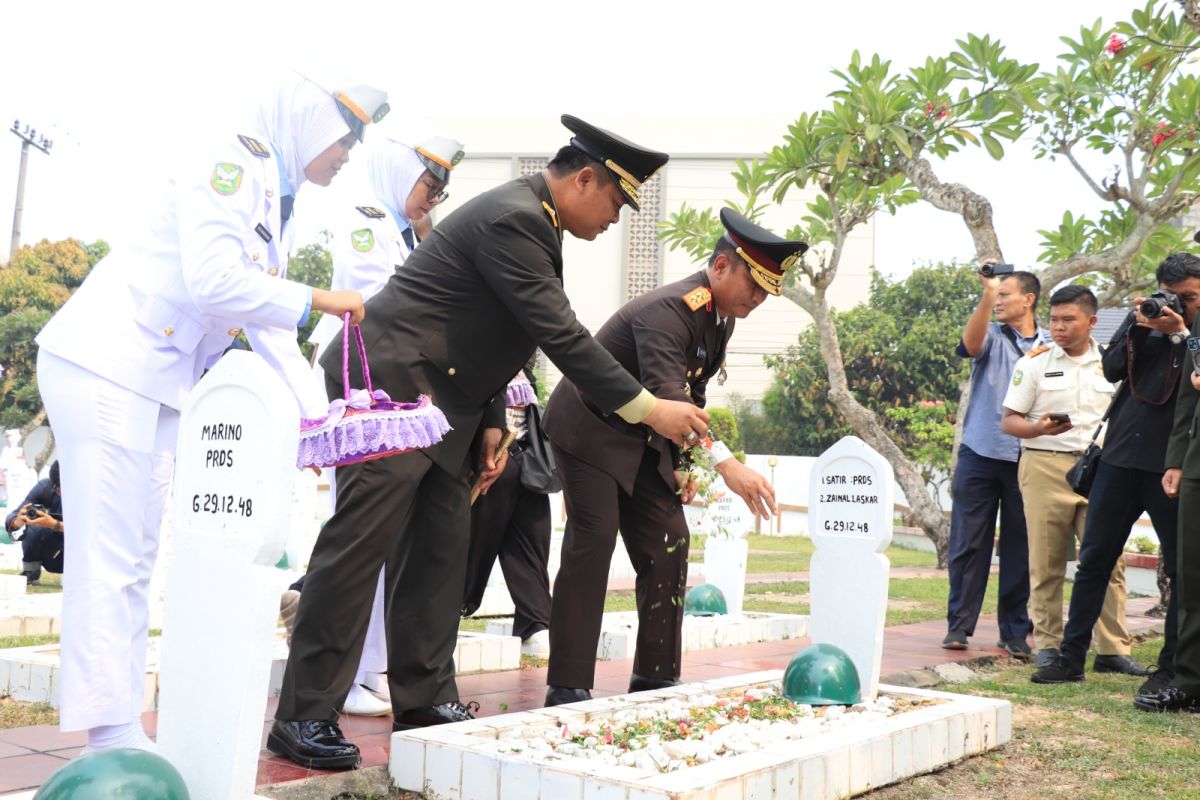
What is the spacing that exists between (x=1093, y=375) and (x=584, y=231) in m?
3.72

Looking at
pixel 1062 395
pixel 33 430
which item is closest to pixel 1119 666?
pixel 1062 395

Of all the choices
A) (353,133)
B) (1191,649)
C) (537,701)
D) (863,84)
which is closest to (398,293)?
(353,133)

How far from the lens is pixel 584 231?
12.4ft

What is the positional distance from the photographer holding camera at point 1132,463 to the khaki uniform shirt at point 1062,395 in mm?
502

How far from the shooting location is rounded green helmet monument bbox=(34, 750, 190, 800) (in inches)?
81.4

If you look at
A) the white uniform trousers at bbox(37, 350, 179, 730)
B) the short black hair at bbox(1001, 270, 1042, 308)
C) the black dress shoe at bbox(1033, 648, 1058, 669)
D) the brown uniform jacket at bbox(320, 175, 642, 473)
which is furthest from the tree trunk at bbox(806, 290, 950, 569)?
the white uniform trousers at bbox(37, 350, 179, 730)

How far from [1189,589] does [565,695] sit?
2746mm

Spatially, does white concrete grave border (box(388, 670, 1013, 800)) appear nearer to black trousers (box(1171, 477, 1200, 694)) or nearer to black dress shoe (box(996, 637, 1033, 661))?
black trousers (box(1171, 477, 1200, 694))

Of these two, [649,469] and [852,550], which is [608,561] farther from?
[852,550]

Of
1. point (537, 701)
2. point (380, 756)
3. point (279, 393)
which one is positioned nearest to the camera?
point (279, 393)

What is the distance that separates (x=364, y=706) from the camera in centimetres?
423

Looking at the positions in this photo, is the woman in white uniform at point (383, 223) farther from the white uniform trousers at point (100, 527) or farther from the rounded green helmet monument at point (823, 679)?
the rounded green helmet monument at point (823, 679)

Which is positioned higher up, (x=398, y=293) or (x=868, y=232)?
(x=868, y=232)

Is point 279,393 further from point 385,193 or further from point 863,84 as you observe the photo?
point 863,84
